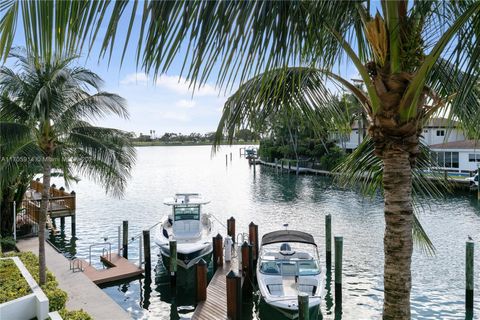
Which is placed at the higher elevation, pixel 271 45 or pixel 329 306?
pixel 271 45

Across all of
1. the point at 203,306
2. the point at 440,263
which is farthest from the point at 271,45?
the point at 440,263

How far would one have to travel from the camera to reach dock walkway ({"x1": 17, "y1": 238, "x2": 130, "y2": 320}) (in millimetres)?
11959

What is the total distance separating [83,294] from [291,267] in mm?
7318

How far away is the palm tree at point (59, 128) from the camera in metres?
11.6

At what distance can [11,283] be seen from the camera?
11.6 metres

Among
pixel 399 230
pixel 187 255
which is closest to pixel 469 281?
pixel 187 255

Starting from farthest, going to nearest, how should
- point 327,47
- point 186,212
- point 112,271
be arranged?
point 186,212
point 112,271
point 327,47

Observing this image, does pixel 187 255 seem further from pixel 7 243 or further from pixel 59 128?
pixel 7 243

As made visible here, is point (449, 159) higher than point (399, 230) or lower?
lower

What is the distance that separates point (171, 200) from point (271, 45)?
65.8ft

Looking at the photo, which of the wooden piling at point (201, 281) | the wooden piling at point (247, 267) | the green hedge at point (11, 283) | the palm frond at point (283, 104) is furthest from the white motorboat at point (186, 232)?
the palm frond at point (283, 104)

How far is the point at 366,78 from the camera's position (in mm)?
4480

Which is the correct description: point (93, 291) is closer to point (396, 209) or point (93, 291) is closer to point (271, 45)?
point (396, 209)

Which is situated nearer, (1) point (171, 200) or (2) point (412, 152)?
(2) point (412, 152)
